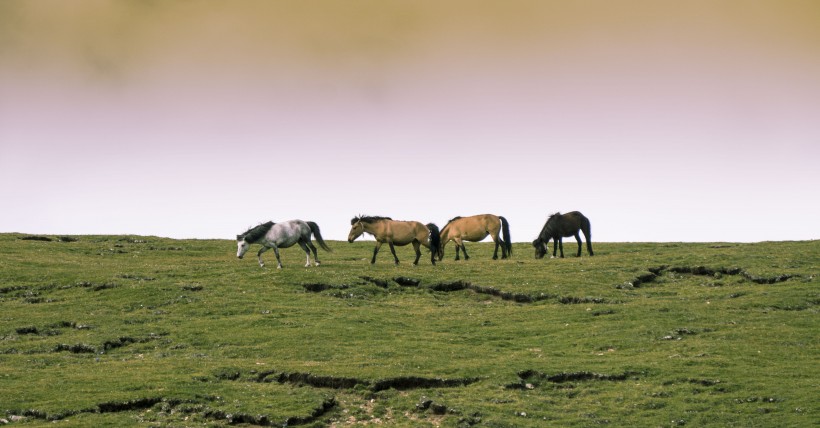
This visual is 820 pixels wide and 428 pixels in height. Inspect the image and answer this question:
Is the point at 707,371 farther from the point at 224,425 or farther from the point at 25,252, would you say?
the point at 25,252

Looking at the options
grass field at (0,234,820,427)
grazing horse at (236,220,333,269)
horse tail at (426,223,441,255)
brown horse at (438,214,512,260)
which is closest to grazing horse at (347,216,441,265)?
horse tail at (426,223,441,255)

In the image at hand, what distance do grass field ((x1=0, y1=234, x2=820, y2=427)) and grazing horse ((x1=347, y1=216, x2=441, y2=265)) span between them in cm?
120

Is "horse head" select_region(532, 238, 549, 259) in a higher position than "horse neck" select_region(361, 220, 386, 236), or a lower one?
lower

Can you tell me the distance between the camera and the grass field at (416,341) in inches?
830

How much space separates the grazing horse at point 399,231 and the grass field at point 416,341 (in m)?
1.20

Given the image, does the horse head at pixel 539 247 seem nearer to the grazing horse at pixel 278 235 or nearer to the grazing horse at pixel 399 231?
the grazing horse at pixel 399 231

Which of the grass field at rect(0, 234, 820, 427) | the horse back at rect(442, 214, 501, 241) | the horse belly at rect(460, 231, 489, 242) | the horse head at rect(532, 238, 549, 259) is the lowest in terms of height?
the grass field at rect(0, 234, 820, 427)

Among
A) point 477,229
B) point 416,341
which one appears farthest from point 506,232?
point 416,341

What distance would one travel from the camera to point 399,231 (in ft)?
133

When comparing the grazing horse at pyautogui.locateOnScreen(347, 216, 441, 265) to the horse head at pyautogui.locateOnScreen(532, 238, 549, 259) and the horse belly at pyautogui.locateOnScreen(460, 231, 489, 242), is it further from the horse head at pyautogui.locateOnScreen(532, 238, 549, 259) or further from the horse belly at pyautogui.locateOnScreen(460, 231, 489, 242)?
the horse head at pyautogui.locateOnScreen(532, 238, 549, 259)

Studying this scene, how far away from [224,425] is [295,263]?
22.5 metres

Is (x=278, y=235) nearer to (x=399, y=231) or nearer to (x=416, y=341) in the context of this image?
(x=399, y=231)

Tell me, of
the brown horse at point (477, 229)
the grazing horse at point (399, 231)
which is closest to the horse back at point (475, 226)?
the brown horse at point (477, 229)

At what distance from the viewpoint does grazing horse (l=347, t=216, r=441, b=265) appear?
40719 mm
